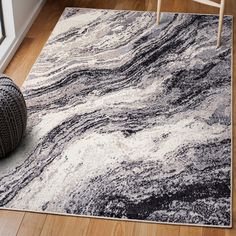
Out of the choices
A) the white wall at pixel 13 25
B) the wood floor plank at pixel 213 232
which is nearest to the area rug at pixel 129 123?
the wood floor plank at pixel 213 232

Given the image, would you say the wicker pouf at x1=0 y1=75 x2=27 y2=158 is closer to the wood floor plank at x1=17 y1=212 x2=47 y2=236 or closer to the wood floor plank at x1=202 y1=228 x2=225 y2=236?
the wood floor plank at x1=17 y1=212 x2=47 y2=236

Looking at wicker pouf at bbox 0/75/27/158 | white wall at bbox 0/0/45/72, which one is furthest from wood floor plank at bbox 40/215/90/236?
white wall at bbox 0/0/45/72

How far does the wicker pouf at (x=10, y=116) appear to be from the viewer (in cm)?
227

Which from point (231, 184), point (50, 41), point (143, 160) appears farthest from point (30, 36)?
point (231, 184)

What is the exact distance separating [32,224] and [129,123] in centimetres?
72

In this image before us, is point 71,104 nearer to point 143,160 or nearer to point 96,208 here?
point 143,160

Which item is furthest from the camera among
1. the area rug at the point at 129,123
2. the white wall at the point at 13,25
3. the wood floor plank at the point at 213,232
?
the white wall at the point at 13,25

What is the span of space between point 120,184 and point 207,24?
1.46m

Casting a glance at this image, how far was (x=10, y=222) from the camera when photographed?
2104 mm

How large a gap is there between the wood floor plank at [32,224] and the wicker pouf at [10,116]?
13.2 inches

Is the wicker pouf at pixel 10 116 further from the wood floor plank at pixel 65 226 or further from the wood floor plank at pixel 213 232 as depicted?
the wood floor plank at pixel 213 232

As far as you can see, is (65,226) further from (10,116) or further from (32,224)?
(10,116)

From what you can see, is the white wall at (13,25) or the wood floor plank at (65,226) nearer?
the wood floor plank at (65,226)

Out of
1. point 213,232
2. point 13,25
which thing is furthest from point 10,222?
point 13,25
